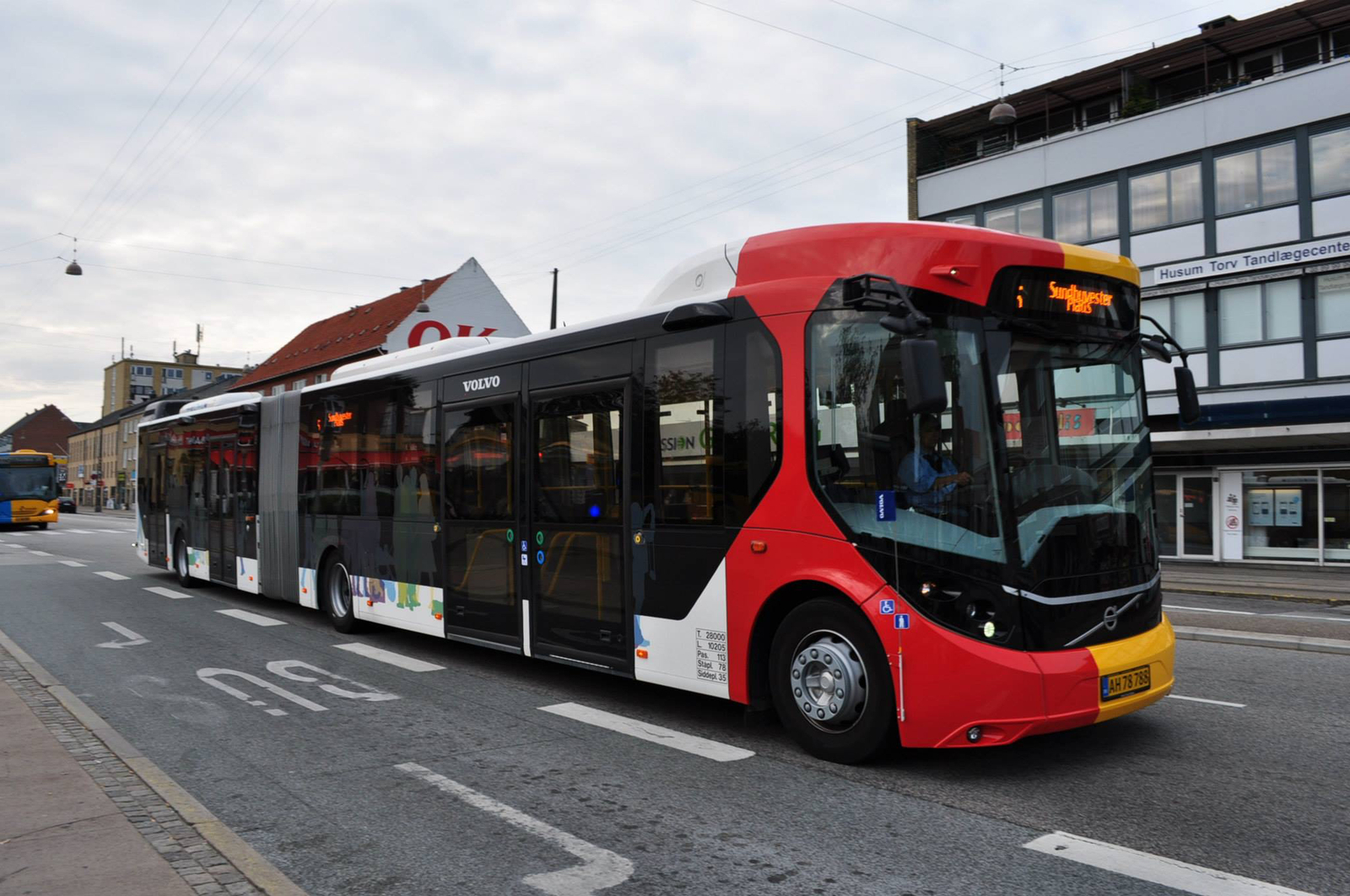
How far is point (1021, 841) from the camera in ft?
15.5

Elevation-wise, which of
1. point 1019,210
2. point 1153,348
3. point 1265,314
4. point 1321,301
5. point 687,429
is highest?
point 1019,210

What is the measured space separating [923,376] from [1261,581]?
1823cm

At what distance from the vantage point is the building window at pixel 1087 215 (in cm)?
2639

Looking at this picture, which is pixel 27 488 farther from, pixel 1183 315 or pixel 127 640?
pixel 1183 315

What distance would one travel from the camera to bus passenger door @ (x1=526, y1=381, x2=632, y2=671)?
7.74 meters

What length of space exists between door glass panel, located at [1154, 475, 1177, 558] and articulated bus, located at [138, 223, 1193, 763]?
21224mm

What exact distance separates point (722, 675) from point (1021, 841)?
8.13ft

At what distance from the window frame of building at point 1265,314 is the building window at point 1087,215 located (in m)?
3.27

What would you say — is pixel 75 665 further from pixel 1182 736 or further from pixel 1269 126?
pixel 1269 126

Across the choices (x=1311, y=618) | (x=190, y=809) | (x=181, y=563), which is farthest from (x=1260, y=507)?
(x=190, y=809)

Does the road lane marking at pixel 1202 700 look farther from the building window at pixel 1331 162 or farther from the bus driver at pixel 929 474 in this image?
the building window at pixel 1331 162

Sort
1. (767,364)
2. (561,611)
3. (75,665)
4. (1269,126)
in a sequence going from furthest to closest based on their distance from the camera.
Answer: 1. (1269,126)
2. (75,665)
3. (561,611)
4. (767,364)

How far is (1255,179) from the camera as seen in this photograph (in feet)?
78.0

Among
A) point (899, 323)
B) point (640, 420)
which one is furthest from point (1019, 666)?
point (640, 420)
